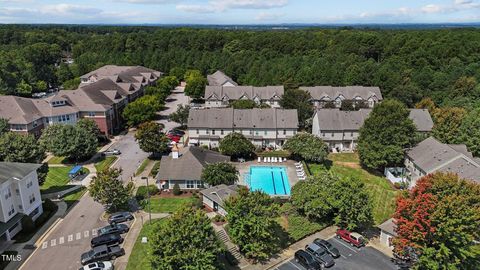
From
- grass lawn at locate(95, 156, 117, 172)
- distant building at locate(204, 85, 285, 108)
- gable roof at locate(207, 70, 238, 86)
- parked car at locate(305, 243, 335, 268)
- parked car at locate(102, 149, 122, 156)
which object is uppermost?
gable roof at locate(207, 70, 238, 86)

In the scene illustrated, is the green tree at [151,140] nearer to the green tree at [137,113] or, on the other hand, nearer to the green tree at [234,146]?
the green tree at [234,146]

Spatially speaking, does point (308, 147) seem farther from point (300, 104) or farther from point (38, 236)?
point (38, 236)

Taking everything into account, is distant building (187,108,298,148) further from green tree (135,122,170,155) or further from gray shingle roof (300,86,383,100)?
gray shingle roof (300,86,383,100)

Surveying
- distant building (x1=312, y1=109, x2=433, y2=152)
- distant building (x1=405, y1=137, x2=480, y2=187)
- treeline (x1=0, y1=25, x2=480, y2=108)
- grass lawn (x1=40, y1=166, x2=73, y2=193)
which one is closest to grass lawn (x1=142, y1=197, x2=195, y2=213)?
grass lawn (x1=40, y1=166, x2=73, y2=193)

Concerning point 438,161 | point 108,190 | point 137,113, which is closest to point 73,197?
point 108,190

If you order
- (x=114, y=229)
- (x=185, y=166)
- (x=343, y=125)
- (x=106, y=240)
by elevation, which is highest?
(x=343, y=125)
